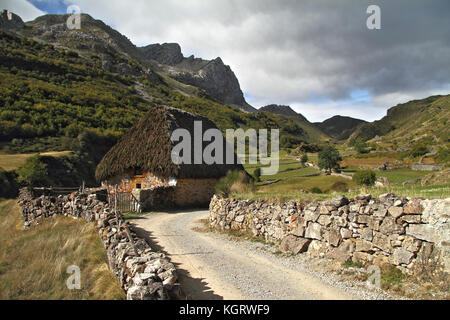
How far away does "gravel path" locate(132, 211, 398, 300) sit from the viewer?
4574mm

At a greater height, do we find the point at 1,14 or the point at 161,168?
the point at 1,14

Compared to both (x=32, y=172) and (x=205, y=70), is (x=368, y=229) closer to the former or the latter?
(x=32, y=172)

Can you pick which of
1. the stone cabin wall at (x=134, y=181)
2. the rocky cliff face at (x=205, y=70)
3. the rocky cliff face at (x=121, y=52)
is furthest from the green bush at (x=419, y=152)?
the rocky cliff face at (x=205, y=70)

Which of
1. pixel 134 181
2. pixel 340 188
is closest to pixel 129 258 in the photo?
pixel 134 181

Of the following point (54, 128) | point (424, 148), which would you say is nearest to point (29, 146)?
point (54, 128)

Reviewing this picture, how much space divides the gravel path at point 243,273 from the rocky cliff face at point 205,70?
145020 millimetres

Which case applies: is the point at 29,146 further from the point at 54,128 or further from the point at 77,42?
the point at 77,42

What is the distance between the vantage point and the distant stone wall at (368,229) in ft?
14.2

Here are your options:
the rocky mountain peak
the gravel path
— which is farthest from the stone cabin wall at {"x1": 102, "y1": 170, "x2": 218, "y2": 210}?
the rocky mountain peak

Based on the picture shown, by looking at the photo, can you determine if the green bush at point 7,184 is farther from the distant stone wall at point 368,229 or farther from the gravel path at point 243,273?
the distant stone wall at point 368,229

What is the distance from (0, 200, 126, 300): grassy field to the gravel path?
1.59 metres

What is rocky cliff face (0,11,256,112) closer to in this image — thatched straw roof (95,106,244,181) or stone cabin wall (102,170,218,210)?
thatched straw roof (95,106,244,181)
